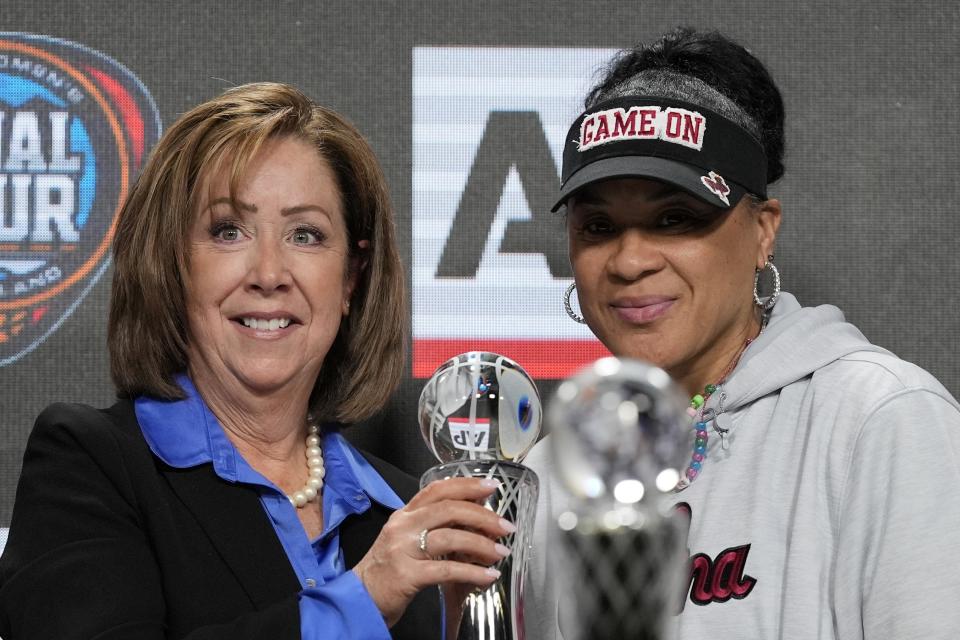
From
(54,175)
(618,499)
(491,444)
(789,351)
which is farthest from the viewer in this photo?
(54,175)

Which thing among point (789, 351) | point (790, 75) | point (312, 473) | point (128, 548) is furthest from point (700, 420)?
point (790, 75)

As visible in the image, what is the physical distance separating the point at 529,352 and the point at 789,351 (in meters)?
0.72

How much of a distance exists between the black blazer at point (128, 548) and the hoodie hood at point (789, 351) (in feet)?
1.90

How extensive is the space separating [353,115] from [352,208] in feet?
1.49

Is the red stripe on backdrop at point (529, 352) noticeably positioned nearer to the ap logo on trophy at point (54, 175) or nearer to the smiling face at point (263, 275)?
the smiling face at point (263, 275)

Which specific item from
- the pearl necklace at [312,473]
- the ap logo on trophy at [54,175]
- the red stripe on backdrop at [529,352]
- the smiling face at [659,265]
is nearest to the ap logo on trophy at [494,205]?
the red stripe on backdrop at [529,352]

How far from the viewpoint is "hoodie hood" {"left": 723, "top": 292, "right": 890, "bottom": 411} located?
4.28 feet

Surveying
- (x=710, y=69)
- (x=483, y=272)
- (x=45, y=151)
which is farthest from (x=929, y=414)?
(x=45, y=151)

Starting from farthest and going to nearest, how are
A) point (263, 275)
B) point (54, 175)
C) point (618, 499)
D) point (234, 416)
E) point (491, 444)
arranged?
point (54, 175), point (234, 416), point (263, 275), point (491, 444), point (618, 499)

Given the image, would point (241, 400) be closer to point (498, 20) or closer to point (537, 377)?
point (537, 377)

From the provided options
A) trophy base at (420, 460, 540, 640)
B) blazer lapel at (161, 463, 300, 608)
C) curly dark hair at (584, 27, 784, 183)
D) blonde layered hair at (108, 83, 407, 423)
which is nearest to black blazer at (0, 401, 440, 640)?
blazer lapel at (161, 463, 300, 608)

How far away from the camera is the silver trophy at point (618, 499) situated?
0.87m

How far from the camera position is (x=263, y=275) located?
1.46 m

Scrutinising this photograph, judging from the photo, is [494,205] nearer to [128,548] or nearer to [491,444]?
[128,548]
